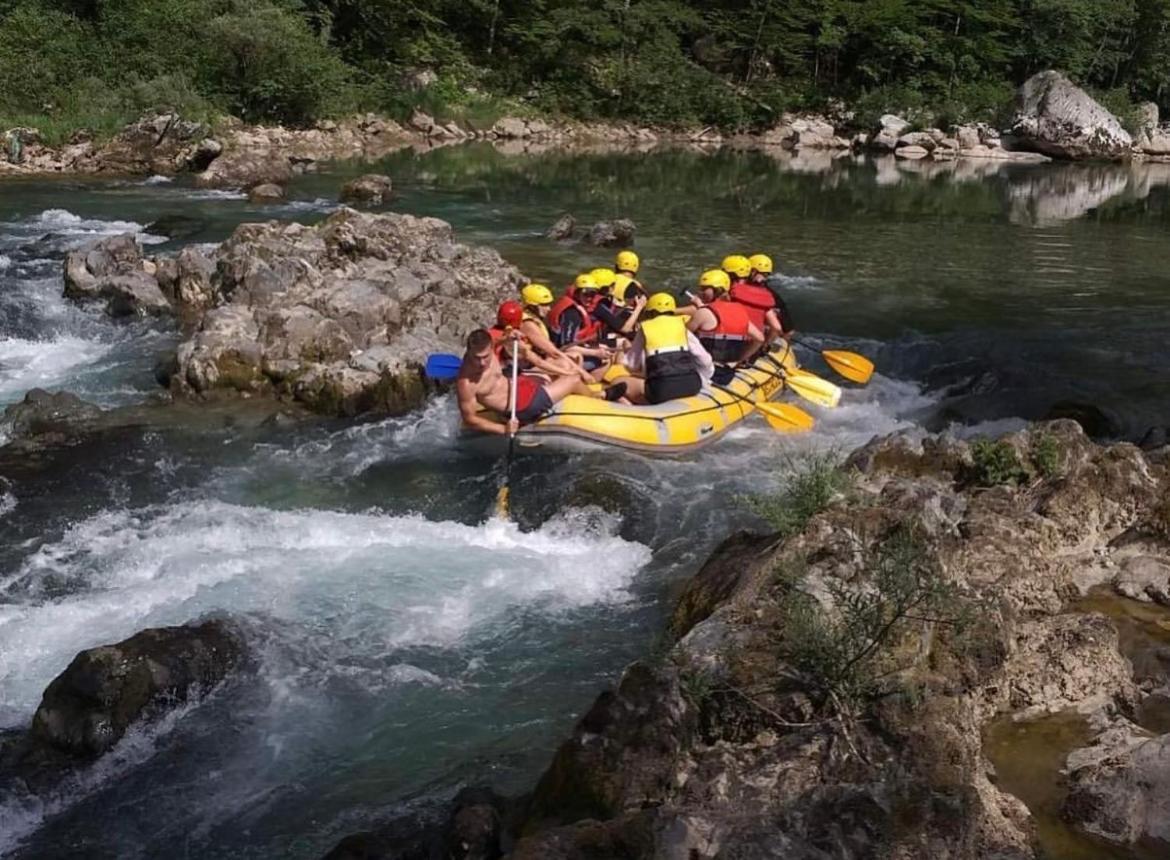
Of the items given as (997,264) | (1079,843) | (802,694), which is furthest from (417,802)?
(997,264)

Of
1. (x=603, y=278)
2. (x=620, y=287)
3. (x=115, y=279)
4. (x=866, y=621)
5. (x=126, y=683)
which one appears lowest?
(x=126, y=683)

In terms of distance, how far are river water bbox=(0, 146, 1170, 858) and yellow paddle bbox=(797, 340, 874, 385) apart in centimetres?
23

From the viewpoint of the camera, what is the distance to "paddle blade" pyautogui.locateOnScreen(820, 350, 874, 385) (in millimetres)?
11266

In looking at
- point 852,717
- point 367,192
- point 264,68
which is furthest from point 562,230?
point 264,68

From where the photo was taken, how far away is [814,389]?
10.5 meters

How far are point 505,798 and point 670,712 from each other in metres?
0.87

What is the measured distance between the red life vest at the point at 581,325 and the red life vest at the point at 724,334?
114 centimetres

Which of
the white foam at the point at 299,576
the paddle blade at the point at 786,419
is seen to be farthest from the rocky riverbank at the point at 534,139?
the white foam at the point at 299,576

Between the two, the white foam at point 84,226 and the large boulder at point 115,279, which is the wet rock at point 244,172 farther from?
the large boulder at point 115,279

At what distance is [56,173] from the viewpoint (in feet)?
78.3

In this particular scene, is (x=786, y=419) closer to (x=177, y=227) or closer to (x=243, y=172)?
(x=177, y=227)

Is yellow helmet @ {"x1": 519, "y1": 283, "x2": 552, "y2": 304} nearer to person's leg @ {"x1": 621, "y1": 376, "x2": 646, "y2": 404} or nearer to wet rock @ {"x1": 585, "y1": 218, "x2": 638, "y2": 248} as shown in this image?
person's leg @ {"x1": 621, "y1": 376, "x2": 646, "y2": 404}

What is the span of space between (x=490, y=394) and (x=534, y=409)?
41cm

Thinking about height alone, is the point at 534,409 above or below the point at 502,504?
above
